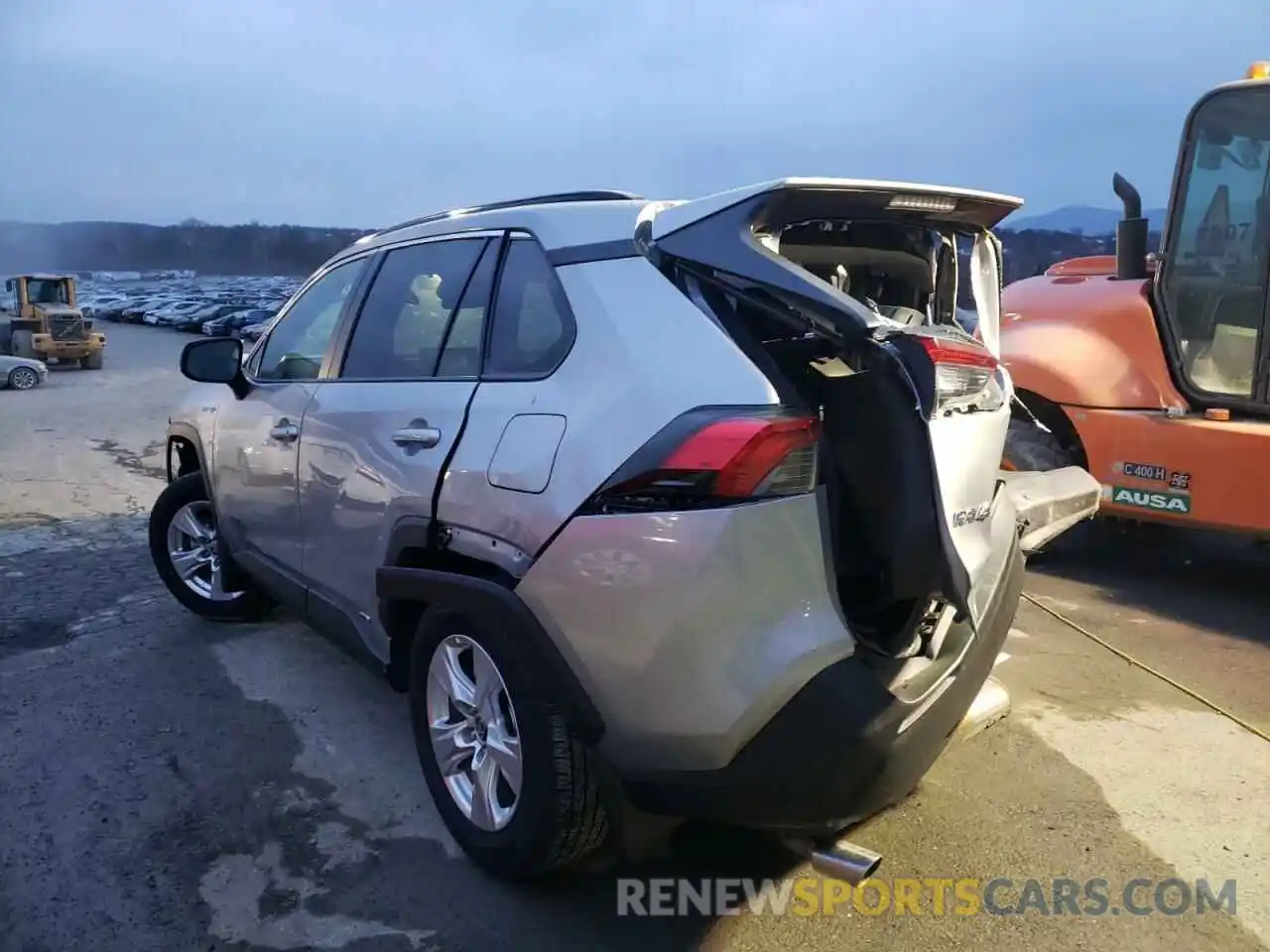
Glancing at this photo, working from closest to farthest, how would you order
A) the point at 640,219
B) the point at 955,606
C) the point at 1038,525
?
the point at 955,606
the point at 640,219
the point at 1038,525

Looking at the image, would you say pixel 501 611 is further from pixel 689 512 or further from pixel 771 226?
pixel 771 226

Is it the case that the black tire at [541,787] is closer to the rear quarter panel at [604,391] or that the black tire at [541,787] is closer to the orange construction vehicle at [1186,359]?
the rear quarter panel at [604,391]

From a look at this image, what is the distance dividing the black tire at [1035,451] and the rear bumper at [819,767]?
3.88 m

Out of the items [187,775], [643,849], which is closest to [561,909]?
[643,849]

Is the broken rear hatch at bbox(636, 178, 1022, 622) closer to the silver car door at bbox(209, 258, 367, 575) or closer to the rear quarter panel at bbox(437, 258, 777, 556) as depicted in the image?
the rear quarter panel at bbox(437, 258, 777, 556)

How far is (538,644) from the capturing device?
8.43 feet

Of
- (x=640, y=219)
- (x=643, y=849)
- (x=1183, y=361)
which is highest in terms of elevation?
(x=640, y=219)

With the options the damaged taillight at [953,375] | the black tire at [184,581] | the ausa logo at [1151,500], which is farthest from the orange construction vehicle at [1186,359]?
the black tire at [184,581]

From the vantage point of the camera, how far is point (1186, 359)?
5.76 m

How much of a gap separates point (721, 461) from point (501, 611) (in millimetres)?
768

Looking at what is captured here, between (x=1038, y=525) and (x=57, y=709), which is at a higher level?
(x=1038, y=525)

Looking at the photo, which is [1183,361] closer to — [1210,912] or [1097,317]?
[1097,317]

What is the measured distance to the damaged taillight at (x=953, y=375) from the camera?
7.84 ft

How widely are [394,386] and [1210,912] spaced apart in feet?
9.64
